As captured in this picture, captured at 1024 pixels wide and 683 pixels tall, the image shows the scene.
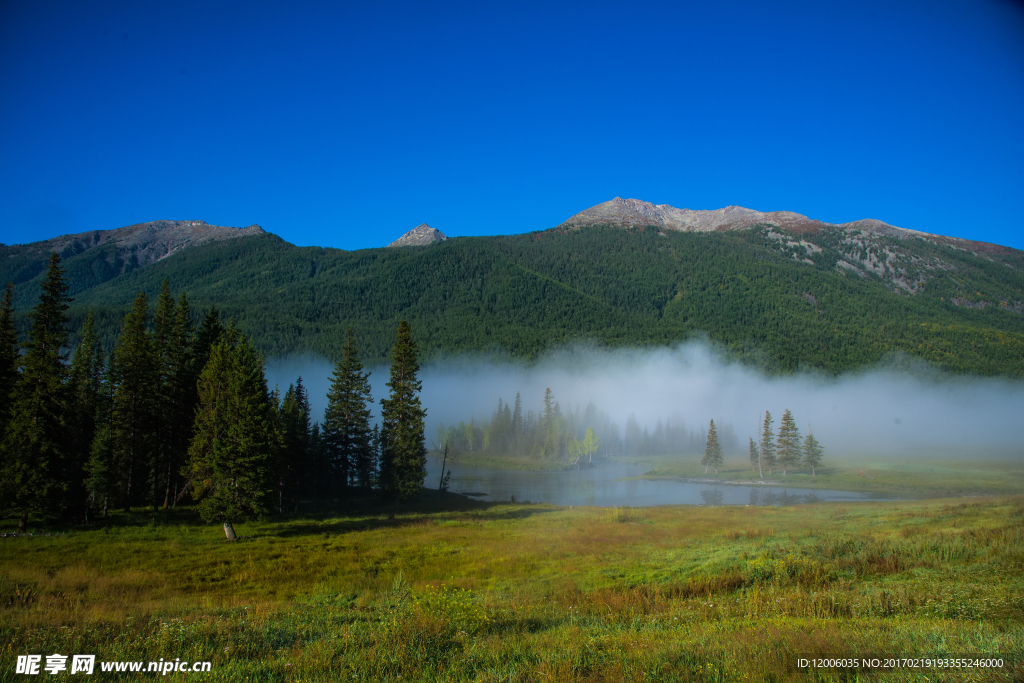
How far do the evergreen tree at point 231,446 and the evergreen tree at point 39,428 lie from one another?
24.0ft

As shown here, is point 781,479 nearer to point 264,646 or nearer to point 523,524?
point 523,524

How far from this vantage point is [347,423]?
175 feet

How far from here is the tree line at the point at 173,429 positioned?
2972cm

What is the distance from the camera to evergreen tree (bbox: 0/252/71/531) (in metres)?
28.0

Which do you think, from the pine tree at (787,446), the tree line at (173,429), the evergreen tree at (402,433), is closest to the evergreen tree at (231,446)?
the tree line at (173,429)

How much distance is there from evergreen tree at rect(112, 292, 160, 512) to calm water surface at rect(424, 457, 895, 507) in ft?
117

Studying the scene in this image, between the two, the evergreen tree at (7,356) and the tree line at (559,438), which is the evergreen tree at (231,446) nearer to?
the evergreen tree at (7,356)

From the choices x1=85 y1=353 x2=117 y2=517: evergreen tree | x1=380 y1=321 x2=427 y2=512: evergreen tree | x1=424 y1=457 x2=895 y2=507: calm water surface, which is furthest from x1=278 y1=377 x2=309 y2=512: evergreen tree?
x1=424 y1=457 x2=895 y2=507: calm water surface

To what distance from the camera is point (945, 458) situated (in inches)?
4296

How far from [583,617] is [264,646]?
803cm

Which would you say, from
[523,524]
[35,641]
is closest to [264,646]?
[35,641]

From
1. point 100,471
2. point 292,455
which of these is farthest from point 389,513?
point 100,471

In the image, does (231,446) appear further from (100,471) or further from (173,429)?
(173,429)

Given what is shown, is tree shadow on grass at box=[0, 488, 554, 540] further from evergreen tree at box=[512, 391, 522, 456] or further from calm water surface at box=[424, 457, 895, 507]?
evergreen tree at box=[512, 391, 522, 456]
